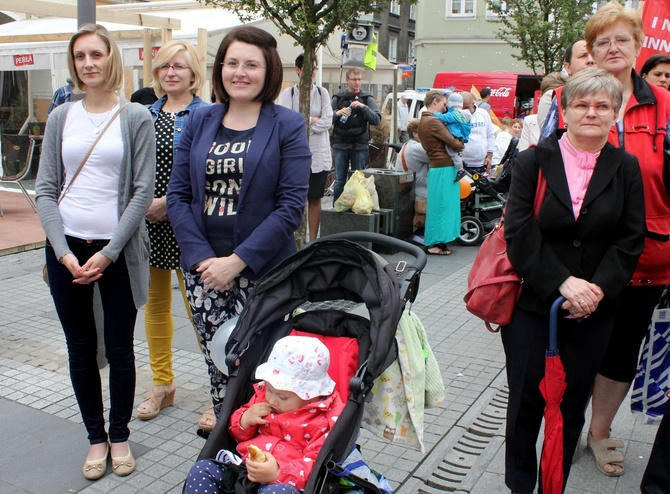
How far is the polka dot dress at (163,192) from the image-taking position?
4.07m

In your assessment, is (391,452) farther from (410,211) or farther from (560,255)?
(410,211)

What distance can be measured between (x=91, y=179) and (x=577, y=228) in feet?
7.46

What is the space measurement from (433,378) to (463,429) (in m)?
1.42

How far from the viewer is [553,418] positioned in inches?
116

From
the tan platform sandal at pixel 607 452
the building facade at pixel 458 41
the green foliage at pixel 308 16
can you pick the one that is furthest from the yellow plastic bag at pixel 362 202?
the building facade at pixel 458 41

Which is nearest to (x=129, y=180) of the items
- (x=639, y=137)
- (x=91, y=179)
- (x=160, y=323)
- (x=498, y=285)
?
(x=91, y=179)

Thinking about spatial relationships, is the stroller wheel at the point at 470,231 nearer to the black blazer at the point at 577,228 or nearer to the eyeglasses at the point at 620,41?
the eyeglasses at the point at 620,41

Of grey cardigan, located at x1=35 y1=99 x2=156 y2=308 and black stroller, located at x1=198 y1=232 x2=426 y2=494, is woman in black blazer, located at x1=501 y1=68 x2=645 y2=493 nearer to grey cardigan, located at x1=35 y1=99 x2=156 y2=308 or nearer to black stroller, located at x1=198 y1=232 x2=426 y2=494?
black stroller, located at x1=198 y1=232 x2=426 y2=494

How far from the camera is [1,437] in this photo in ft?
13.2

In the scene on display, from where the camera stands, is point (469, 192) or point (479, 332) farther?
point (469, 192)

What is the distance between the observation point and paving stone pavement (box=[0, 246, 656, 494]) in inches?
142

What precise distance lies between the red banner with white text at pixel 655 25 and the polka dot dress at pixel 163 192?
149 inches

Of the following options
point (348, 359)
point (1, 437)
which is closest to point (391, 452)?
point (348, 359)

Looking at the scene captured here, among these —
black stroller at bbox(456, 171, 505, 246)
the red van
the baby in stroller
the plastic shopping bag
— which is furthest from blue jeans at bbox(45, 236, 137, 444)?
the red van
